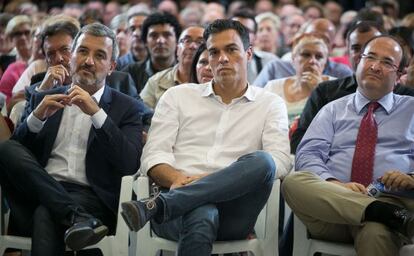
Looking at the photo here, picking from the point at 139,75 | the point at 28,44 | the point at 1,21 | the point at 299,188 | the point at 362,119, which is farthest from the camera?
the point at 1,21

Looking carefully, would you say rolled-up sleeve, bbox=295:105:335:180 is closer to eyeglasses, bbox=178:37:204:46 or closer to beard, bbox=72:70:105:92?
beard, bbox=72:70:105:92

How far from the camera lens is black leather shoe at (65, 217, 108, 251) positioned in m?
3.28

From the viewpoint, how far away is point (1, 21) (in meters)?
7.09

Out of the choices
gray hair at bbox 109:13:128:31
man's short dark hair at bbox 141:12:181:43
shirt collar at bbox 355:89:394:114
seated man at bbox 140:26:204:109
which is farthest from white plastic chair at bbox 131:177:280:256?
gray hair at bbox 109:13:128:31

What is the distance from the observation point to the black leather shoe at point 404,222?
3.29 metres

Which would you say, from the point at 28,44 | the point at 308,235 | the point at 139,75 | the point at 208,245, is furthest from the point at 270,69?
the point at 208,245

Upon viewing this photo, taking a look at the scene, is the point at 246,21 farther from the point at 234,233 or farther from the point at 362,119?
the point at 234,233

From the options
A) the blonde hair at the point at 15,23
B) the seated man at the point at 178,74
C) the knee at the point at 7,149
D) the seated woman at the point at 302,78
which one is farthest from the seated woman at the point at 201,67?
the blonde hair at the point at 15,23

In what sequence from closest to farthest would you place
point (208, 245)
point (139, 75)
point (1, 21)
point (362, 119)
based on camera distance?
point (208, 245) → point (362, 119) → point (139, 75) → point (1, 21)

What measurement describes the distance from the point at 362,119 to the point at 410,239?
665 millimetres

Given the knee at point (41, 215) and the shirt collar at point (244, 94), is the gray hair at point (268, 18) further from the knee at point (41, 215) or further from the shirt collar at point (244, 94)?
the knee at point (41, 215)

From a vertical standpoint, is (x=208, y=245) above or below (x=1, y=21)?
below

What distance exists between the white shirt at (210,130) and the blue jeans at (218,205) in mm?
232

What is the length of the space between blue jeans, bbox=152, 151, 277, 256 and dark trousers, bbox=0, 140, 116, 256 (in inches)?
13.3
